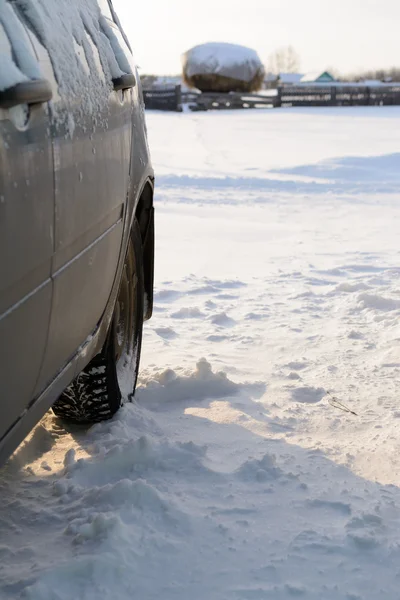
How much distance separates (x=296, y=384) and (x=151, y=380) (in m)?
0.70

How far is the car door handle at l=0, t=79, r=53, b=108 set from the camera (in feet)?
4.89

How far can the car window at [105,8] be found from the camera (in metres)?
2.72

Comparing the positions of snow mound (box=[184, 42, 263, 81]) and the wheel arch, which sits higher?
snow mound (box=[184, 42, 263, 81])

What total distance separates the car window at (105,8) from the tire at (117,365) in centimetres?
81

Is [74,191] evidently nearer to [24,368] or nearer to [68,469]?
[24,368]

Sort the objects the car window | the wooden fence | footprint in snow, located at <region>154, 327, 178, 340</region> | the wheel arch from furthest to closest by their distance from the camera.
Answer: the wooden fence → footprint in snow, located at <region>154, 327, 178, 340</region> → the wheel arch → the car window

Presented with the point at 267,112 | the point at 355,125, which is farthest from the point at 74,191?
the point at 267,112

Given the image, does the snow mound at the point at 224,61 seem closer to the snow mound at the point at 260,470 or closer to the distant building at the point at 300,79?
the distant building at the point at 300,79

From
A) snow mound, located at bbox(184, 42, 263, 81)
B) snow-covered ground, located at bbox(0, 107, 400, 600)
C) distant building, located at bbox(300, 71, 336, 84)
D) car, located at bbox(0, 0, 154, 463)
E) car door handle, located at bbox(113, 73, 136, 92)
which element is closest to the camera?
car, located at bbox(0, 0, 154, 463)

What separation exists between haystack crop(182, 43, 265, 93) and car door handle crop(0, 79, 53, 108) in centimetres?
4185

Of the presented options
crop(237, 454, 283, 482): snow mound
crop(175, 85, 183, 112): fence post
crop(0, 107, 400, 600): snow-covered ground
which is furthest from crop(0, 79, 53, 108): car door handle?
crop(175, 85, 183, 112): fence post

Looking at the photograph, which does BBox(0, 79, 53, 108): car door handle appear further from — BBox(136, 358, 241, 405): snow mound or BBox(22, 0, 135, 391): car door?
BBox(136, 358, 241, 405): snow mound

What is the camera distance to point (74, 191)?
1.99 m

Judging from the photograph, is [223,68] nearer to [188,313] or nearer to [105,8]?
[188,313]
